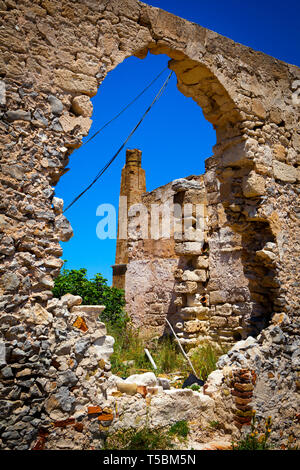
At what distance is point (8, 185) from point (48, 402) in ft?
5.37

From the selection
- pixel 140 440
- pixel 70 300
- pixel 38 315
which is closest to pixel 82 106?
pixel 70 300

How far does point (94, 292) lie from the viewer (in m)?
7.10

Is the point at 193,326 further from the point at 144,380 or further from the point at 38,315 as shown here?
the point at 38,315

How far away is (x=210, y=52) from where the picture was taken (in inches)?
166

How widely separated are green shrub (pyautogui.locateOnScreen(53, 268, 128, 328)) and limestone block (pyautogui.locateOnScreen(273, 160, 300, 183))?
4.01 metres

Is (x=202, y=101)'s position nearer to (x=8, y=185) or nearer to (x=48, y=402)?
(x=8, y=185)

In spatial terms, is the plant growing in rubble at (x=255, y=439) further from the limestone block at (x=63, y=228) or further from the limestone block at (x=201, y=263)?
the limestone block at (x=201, y=263)

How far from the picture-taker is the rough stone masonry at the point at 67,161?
108 inches

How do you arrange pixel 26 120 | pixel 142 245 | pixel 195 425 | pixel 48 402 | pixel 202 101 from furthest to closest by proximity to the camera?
pixel 142 245
pixel 202 101
pixel 195 425
pixel 26 120
pixel 48 402

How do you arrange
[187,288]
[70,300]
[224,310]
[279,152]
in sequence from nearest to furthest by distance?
[70,300] → [279,152] → [224,310] → [187,288]

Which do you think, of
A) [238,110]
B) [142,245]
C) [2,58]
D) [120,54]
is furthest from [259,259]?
[142,245]

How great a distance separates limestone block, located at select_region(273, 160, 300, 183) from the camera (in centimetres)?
460

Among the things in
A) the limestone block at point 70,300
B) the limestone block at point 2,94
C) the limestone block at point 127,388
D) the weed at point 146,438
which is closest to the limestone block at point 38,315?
the limestone block at point 70,300

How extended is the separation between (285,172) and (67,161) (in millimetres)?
2851
